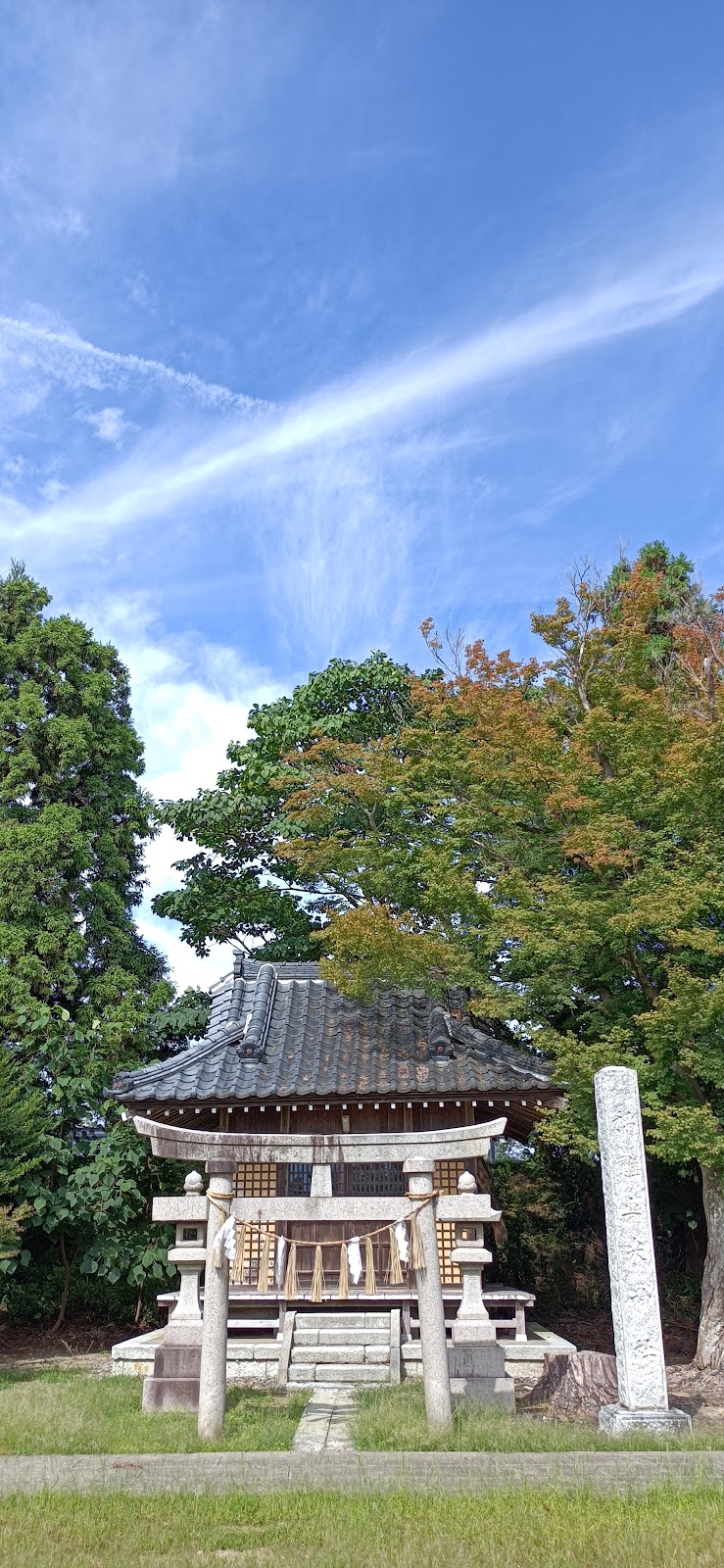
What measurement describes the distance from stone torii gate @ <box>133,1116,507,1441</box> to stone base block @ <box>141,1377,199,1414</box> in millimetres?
556

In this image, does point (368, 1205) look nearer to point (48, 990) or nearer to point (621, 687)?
point (621, 687)

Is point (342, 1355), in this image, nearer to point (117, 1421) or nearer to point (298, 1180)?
point (298, 1180)

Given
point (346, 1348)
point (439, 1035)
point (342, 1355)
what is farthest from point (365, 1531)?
point (439, 1035)

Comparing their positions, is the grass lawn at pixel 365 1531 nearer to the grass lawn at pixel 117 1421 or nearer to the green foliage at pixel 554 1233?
the grass lawn at pixel 117 1421

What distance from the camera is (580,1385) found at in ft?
33.3

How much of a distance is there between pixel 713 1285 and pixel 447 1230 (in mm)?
3817

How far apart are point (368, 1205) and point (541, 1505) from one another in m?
4.09

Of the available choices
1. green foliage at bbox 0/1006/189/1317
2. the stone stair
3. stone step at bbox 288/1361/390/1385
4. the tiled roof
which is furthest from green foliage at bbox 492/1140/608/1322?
stone step at bbox 288/1361/390/1385

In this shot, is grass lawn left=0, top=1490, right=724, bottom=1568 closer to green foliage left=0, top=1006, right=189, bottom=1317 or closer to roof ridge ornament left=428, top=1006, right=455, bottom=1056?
roof ridge ornament left=428, top=1006, right=455, bottom=1056

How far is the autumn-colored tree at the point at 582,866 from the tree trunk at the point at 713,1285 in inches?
1.1

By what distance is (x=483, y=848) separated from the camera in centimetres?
1597

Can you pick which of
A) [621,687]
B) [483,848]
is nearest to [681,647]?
[621,687]

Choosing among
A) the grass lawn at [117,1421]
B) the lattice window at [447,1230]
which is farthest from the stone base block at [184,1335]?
the lattice window at [447,1230]

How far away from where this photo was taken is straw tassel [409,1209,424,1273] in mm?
9508
